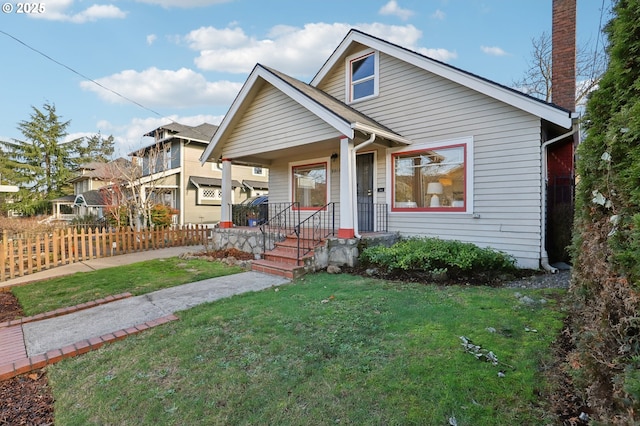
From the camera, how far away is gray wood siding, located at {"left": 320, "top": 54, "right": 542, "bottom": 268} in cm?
664

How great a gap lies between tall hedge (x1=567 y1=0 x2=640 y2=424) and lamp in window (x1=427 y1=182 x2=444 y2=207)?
493 cm

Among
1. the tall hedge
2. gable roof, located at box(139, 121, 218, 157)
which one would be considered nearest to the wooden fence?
gable roof, located at box(139, 121, 218, 157)

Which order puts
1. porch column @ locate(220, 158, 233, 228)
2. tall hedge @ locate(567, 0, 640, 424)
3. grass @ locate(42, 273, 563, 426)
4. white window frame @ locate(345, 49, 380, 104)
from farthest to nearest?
porch column @ locate(220, 158, 233, 228) → white window frame @ locate(345, 49, 380, 104) → grass @ locate(42, 273, 563, 426) → tall hedge @ locate(567, 0, 640, 424)

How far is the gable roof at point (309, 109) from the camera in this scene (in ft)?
22.9

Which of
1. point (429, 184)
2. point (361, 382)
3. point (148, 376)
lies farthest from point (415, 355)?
point (429, 184)

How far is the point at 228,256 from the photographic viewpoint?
9.05 m

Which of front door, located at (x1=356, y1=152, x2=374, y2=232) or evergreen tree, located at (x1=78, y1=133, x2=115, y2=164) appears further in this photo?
evergreen tree, located at (x1=78, y1=133, x2=115, y2=164)

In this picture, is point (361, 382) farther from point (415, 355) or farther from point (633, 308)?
point (633, 308)

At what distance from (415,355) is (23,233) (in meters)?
15.2

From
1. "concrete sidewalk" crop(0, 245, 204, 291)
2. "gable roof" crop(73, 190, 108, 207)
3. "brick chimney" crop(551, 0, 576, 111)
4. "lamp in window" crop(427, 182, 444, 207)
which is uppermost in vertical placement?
"brick chimney" crop(551, 0, 576, 111)

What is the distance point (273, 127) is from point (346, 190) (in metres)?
3.04

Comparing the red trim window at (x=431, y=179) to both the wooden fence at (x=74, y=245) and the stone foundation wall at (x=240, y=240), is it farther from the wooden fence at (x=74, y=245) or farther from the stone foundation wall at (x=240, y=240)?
the wooden fence at (x=74, y=245)

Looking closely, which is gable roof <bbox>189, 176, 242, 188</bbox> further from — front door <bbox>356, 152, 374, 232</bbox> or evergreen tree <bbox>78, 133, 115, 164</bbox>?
evergreen tree <bbox>78, 133, 115, 164</bbox>

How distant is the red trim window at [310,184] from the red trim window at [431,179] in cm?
246
